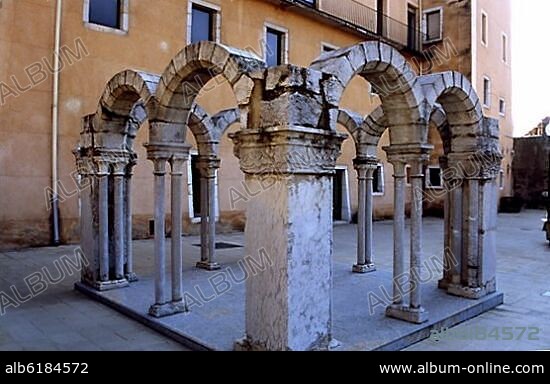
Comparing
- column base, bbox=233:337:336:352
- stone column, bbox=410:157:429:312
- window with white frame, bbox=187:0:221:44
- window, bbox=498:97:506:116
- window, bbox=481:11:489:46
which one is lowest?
column base, bbox=233:337:336:352

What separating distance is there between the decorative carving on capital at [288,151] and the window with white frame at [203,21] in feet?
32.7

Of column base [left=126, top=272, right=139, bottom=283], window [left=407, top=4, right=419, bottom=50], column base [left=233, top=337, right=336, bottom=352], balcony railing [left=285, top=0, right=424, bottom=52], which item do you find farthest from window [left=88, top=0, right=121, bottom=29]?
window [left=407, top=4, right=419, bottom=50]

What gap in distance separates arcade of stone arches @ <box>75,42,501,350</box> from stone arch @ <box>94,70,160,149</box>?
0.02 meters

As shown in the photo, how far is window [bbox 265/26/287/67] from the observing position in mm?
15023

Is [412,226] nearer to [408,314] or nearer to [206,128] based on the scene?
[408,314]

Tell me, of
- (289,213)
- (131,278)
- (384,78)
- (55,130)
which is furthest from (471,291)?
(55,130)

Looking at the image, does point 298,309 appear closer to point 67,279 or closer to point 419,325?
point 419,325

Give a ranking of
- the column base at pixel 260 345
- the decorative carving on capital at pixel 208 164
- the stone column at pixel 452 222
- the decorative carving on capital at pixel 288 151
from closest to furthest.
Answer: the decorative carving on capital at pixel 288 151, the column base at pixel 260 345, the stone column at pixel 452 222, the decorative carving on capital at pixel 208 164

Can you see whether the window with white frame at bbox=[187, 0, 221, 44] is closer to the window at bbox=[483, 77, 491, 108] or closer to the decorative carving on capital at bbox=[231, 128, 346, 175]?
the decorative carving on capital at bbox=[231, 128, 346, 175]

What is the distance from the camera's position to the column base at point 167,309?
17.6ft

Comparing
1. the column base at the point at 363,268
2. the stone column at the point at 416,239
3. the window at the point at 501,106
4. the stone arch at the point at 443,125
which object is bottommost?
the column base at the point at 363,268

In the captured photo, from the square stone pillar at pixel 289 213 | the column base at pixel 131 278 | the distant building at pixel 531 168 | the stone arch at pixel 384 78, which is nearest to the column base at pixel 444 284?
the stone arch at pixel 384 78

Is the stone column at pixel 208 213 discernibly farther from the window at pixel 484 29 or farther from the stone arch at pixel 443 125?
the window at pixel 484 29

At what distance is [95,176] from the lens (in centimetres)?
666
